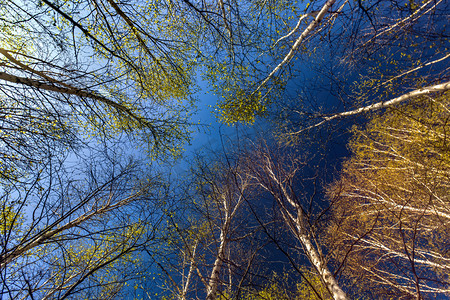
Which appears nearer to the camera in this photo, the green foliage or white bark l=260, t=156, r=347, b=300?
white bark l=260, t=156, r=347, b=300

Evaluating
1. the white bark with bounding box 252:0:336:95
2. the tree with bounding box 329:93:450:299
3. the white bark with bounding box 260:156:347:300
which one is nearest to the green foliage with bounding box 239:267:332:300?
the white bark with bounding box 260:156:347:300

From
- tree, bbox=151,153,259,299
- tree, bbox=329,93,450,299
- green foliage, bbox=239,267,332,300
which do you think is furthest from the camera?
tree, bbox=329,93,450,299

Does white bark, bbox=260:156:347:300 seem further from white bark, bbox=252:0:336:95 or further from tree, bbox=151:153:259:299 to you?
white bark, bbox=252:0:336:95

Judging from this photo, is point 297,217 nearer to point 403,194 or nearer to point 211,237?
point 211,237

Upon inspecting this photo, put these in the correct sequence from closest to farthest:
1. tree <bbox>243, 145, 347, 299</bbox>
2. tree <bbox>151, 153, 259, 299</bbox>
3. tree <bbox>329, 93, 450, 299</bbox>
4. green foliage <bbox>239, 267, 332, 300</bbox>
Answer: tree <bbox>243, 145, 347, 299</bbox> → tree <bbox>151, 153, 259, 299</bbox> → green foliage <bbox>239, 267, 332, 300</bbox> → tree <bbox>329, 93, 450, 299</bbox>

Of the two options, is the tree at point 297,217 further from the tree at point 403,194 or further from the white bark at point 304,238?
the tree at point 403,194

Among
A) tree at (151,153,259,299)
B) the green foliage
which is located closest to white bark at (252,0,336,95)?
tree at (151,153,259,299)

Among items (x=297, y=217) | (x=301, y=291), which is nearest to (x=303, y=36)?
(x=297, y=217)

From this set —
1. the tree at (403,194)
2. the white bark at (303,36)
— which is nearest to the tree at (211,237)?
the white bark at (303,36)

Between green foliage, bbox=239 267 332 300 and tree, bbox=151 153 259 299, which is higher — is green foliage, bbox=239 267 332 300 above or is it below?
below

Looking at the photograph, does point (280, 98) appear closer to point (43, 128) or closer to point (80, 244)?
point (43, 128)

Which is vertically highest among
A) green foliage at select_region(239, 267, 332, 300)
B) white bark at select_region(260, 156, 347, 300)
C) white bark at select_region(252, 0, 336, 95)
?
white bark at select_region(252, 0, 336, 95)

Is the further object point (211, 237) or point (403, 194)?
point (211, 237)

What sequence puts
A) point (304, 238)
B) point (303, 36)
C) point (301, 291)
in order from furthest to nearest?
1. point (301, 291)
2. point (303, 36)
3. point (304, 238)
